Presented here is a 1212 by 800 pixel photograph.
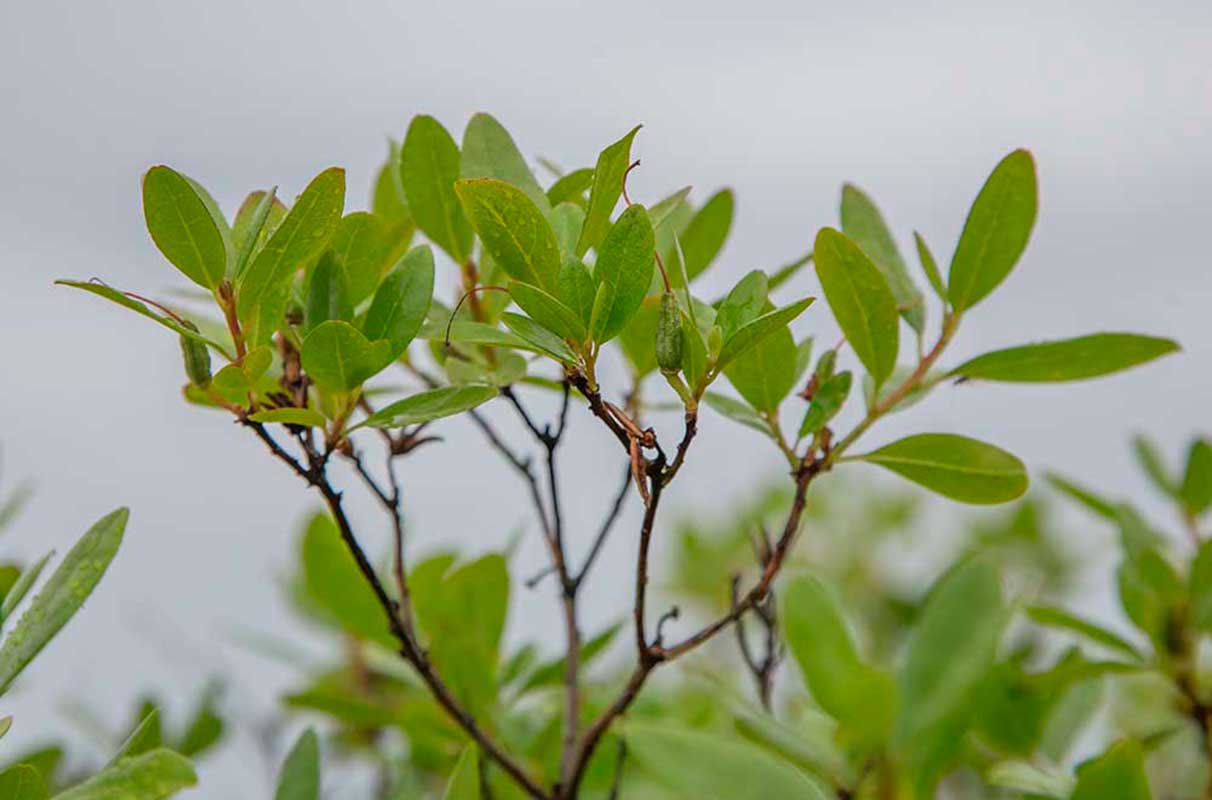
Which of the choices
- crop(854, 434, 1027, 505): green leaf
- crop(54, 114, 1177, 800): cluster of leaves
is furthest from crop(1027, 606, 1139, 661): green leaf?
crop(854, 434, 1027, 505): green leaf

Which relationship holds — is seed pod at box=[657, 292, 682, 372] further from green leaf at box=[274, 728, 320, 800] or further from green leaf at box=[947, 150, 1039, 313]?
green leaf at box=[274, 728, 320, 800]

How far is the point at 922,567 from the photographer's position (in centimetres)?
205

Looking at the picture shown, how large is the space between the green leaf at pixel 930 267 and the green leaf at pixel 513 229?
260 millimetres

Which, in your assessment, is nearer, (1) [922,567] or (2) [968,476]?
(2) [968,476]

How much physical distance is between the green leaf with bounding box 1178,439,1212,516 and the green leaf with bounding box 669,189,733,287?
501 millimetres

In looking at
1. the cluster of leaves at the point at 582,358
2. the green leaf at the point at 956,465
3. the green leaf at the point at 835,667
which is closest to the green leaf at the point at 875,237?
the cluster of leaves at the point at 582,358

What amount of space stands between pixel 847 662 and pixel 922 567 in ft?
3.94

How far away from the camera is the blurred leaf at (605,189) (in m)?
0.65

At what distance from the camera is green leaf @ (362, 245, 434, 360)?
71 cm

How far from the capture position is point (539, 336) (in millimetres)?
659

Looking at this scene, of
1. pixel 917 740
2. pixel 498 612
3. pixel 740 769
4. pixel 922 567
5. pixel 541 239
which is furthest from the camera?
pixel 922 567

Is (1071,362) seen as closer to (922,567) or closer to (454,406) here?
(454,406)

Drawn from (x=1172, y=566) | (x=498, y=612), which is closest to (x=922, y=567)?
(x=1172, y=566)

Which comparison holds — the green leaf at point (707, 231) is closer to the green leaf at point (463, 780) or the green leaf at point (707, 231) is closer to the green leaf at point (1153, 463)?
the green leaf at point (463, 780)
